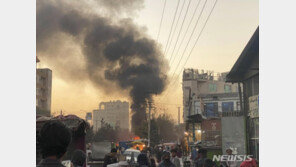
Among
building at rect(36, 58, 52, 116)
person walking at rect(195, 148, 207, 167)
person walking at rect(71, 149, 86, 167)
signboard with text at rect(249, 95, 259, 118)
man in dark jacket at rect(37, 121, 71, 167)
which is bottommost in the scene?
person walking at rect(195, 148, 207, 167)

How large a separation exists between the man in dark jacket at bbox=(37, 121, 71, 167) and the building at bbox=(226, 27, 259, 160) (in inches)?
402

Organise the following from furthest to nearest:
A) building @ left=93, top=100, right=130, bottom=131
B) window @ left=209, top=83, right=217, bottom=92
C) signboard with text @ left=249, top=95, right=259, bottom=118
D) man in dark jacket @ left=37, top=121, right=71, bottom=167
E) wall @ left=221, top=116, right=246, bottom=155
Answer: building @ left=93, top=100, right=130, bottom=131
window @ left=209, top=83, right=217, bottom=92
wall @ left=221, top=116, right=246, bottom=155
signboard with text @ left=249, top=95, right=259, bottom=118
man in dark jacket @ left=37, top=121, right=71, bottom=167

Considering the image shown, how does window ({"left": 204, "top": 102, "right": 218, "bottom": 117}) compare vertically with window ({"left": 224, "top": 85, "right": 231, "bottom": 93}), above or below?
below

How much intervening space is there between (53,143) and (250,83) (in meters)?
12.4

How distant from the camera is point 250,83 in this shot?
13.8 metres

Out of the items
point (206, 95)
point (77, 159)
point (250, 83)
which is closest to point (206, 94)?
point (206, 95)

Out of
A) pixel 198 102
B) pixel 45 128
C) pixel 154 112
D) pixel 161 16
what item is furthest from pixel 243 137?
pixel 198 102

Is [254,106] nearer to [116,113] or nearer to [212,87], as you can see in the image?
[212,87]

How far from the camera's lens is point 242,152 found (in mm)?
12320

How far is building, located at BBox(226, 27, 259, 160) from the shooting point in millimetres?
12539

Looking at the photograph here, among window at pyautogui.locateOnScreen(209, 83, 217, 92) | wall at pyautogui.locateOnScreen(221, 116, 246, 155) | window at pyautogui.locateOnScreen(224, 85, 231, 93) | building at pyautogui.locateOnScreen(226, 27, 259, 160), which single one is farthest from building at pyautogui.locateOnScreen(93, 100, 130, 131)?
wall at pyautogui.locateOnScreen(221, 116, 246, 155)

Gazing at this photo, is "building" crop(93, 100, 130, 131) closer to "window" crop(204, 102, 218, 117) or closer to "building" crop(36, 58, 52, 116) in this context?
"building" crop(36, 58, 52, 116)

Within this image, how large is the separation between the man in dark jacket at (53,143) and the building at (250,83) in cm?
1021
